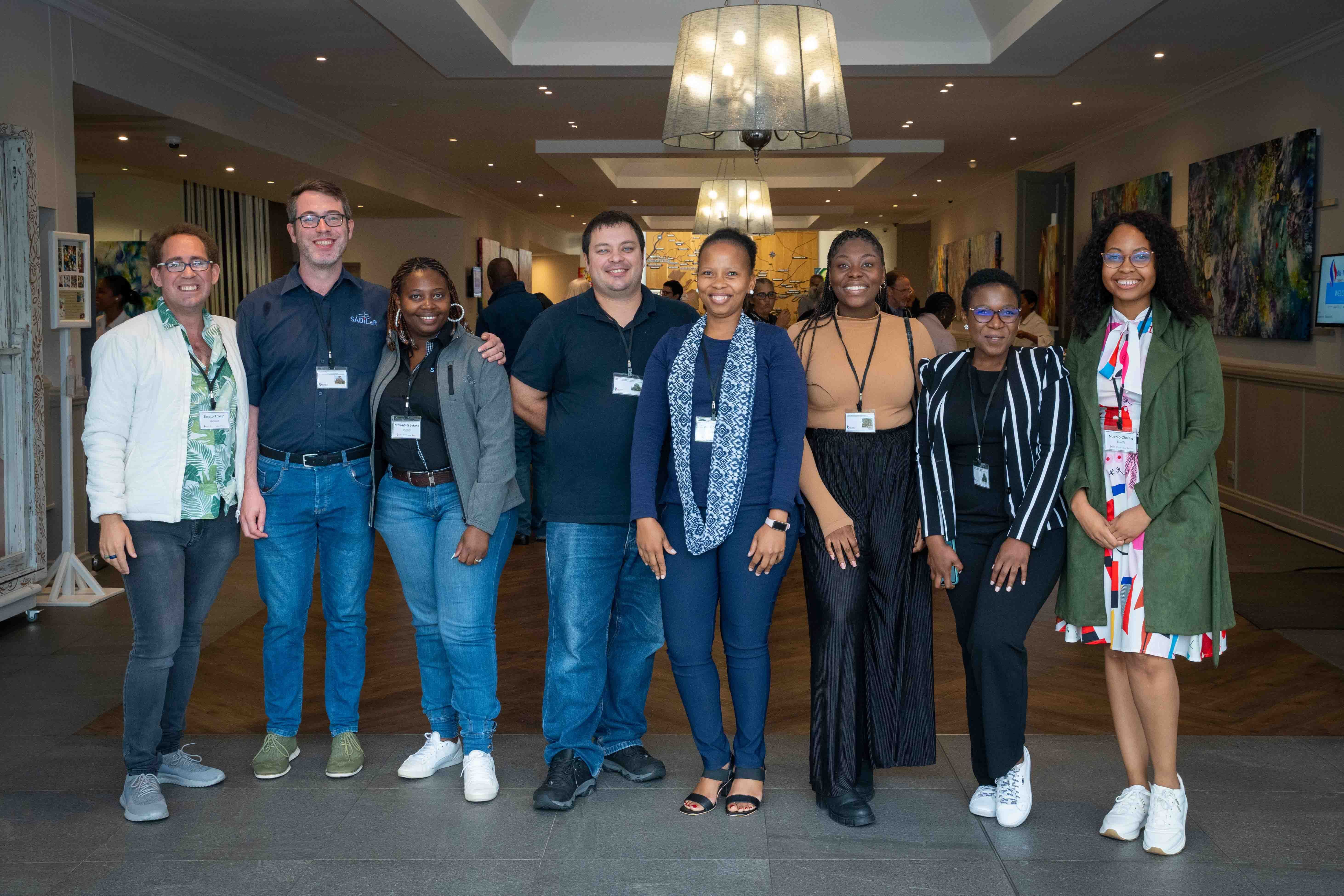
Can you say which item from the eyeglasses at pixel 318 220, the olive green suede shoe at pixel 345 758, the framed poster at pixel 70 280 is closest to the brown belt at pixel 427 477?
the eyeglasses at pixel 318 220

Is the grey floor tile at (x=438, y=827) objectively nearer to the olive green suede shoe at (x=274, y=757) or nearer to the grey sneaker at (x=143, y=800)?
the olive green suede shoe at (x=274, y=757)

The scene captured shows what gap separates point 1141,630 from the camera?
2689mm

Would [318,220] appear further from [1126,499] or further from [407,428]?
[1126,499]

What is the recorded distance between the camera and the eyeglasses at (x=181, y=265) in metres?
2.95

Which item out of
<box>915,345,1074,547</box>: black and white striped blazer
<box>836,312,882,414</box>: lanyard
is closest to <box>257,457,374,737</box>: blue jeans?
<box>836,312,882,414</box>: lanyard

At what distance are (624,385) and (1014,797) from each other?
1.49 m

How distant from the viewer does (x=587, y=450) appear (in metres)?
2.93

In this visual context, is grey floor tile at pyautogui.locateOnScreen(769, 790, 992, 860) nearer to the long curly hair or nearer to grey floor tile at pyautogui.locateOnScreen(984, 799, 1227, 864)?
grey floor tile at pyautogui.locateOnScreen(984, 799, 1227, 864)

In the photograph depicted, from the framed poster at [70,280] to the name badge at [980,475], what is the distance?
495 centimetres

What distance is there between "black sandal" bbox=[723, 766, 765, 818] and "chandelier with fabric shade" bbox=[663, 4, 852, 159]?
2.22 meters

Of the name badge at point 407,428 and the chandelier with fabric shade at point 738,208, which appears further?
the chandelier with fabric shade at point 738,208

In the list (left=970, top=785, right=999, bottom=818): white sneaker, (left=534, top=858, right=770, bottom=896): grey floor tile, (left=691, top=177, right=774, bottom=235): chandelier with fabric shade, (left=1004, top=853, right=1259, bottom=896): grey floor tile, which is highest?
(left=691, top=177, right=774, bottom=235): chandelier with fabric shade

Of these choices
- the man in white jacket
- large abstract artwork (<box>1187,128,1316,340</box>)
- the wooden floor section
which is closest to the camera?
the man in white jacket

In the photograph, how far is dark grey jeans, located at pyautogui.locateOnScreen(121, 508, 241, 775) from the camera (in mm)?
2881
